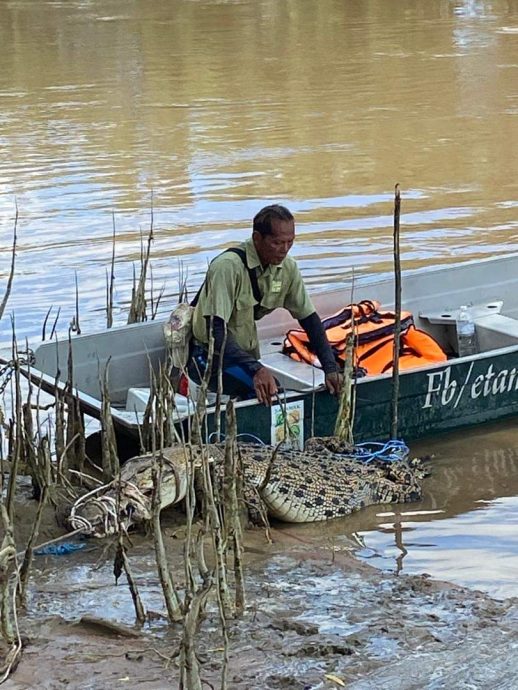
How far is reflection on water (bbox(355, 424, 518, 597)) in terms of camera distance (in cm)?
521

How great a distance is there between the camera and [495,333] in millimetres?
7336

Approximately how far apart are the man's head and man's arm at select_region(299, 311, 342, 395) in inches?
17.7

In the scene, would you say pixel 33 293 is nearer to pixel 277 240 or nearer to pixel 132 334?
pixel 132 334

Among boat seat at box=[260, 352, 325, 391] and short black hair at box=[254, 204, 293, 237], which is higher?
short black hair at box=[254, 204, 293, 237]

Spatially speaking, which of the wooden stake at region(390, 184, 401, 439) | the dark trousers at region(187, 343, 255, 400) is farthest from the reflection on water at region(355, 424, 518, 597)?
the dark trousers at region(187, 343, 255, 400)

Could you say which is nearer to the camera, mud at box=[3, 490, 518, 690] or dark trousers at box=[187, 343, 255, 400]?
mud at box=[3, 490, 518, 690]

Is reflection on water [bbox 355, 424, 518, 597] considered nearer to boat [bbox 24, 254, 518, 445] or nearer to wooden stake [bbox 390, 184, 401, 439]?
boat [bbox 24, 254, 518, 445]

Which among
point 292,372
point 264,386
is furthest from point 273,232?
point 292,372

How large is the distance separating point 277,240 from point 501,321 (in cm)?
202

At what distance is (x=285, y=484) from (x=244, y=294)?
1113 mm

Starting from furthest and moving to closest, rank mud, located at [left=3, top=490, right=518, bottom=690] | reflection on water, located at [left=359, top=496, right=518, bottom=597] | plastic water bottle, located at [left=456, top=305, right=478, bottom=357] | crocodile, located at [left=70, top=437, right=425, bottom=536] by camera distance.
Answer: plastic water bottle, located at [left=456, top=305, right=478, bottom=357] < reflection on water, located at [left=359, top=496, right=518, bottom=597] < crocodile, located at [left=70, top=437, right=425, bottom=536] < mud, located at [left=3, top=490, right=518, bottom=690]

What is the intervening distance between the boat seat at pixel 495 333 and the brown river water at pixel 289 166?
559 mm

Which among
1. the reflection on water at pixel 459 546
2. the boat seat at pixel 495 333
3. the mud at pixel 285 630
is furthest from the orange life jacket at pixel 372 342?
the mud at pixel 285 630

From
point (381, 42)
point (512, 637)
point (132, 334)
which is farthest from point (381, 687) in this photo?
point (381, 42)
